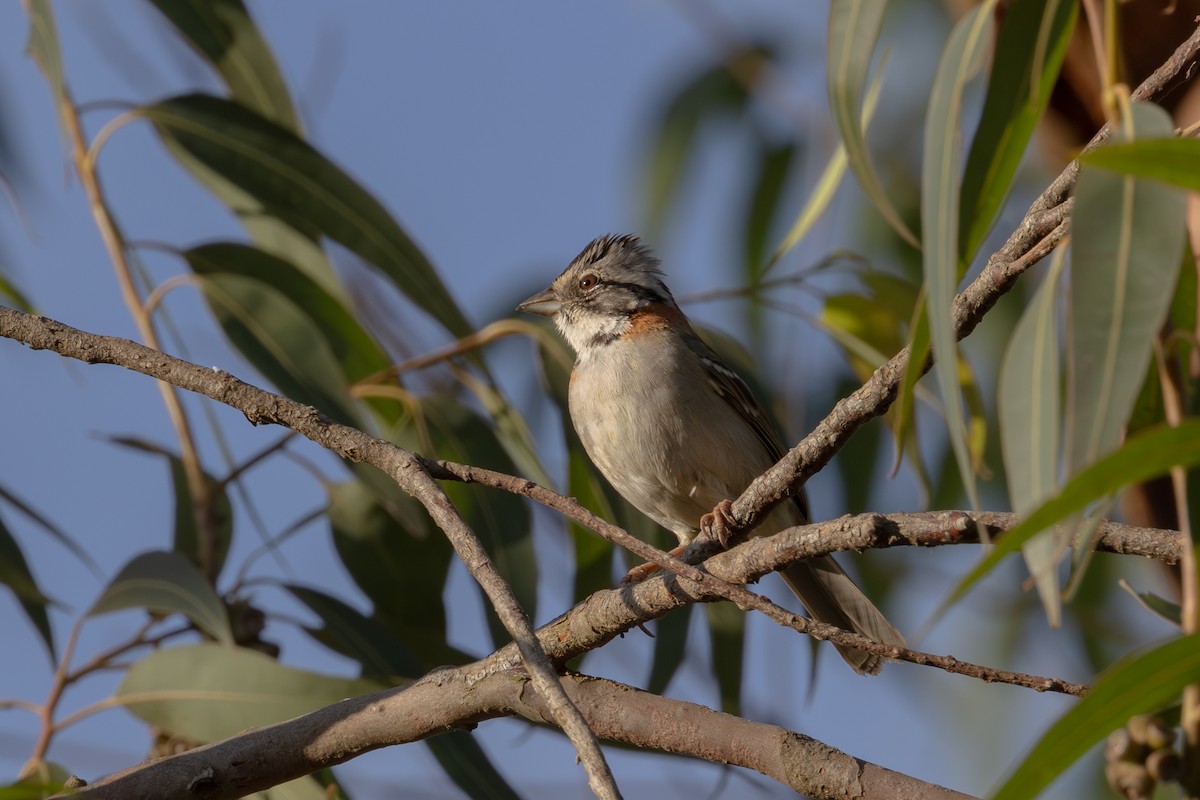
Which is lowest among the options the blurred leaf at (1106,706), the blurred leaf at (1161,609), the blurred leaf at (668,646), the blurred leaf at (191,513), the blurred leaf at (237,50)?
the blurred leaf at (1106,706)

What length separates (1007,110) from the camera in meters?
2.35

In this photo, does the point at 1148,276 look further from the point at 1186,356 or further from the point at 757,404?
the point at 757,404

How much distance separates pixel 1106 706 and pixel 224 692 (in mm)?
2316

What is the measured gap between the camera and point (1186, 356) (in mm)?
3504

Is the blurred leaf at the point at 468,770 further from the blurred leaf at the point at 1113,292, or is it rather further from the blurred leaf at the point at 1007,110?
the blurred leaf at the point at 1113,292

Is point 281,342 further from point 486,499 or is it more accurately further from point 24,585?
point 24,585

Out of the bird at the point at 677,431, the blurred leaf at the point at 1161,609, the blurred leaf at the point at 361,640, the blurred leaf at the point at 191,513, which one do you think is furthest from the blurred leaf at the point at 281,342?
the blurred leaf at the point at 1161,609

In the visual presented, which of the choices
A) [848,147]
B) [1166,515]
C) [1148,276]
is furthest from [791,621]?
[1166,515]

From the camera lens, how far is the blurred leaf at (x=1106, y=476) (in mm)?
1403

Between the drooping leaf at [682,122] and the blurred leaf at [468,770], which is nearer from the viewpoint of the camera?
the blurred leaf at [468,770]

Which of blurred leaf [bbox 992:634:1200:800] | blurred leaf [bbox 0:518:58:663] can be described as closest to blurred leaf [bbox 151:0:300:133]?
blurred leaf [bbox 0:518:58:663]

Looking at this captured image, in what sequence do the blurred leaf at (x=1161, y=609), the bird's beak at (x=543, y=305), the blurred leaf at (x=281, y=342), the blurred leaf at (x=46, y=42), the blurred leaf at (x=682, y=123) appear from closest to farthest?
the blurred leaf at (x=1161, y=609) → the blurred leaf at (x=46, y=42) → the blurred leaf at (x=281, y=342) → the bird's beak at (x=543, y=305) → the blurred leaf at (x=682, y=123)

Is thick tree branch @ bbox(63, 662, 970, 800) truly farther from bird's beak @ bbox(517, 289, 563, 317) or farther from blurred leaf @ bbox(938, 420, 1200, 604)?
bird's beak @ bbox(517, 289, 563, 317)

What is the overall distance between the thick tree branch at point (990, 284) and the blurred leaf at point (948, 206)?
0.14 meters
